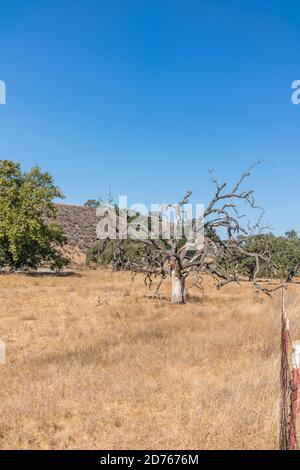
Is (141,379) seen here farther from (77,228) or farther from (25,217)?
(77,228)

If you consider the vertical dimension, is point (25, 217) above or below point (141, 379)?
above

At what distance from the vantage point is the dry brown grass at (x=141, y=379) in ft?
20.5

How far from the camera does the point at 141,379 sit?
28.0 ft

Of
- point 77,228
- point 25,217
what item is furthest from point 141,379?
point 77,228

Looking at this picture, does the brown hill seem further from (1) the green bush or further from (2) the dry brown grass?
(2) the dry brown grass

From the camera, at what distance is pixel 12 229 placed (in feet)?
107

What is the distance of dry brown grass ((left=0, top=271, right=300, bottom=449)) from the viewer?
6.26 meters

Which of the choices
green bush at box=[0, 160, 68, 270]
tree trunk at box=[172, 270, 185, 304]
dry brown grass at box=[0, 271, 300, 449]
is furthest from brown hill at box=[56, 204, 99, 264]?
dry brown grass at box=[0, 271, 300, 449]

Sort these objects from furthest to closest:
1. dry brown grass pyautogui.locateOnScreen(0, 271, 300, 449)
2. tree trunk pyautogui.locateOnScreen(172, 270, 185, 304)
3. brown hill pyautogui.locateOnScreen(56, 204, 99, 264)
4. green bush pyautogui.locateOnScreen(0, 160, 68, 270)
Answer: brown hill pyautogui.locateOnScreen(56, 204, 99, 264) → green bush pyautogui.locateOnScreen(0, 160, 68, 270) → tree trunk pyautogui.locateOnScreen(172, 270, 185, 304) → dry brown grass pyautogui.locateOnScreen(0, 271, 300, 449)

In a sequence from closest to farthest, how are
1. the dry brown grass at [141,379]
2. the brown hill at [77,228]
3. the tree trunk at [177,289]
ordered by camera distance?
the dry brown grass at [141,379] < the tree trunk at [177,289] < the brown hill at [77,228]

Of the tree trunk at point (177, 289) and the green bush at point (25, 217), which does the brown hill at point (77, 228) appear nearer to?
the green bush at point (25, 217)

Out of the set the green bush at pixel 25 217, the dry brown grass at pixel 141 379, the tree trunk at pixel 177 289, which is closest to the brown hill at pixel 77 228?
the green bush at pixel 25 217

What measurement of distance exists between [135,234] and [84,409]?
13578mm
